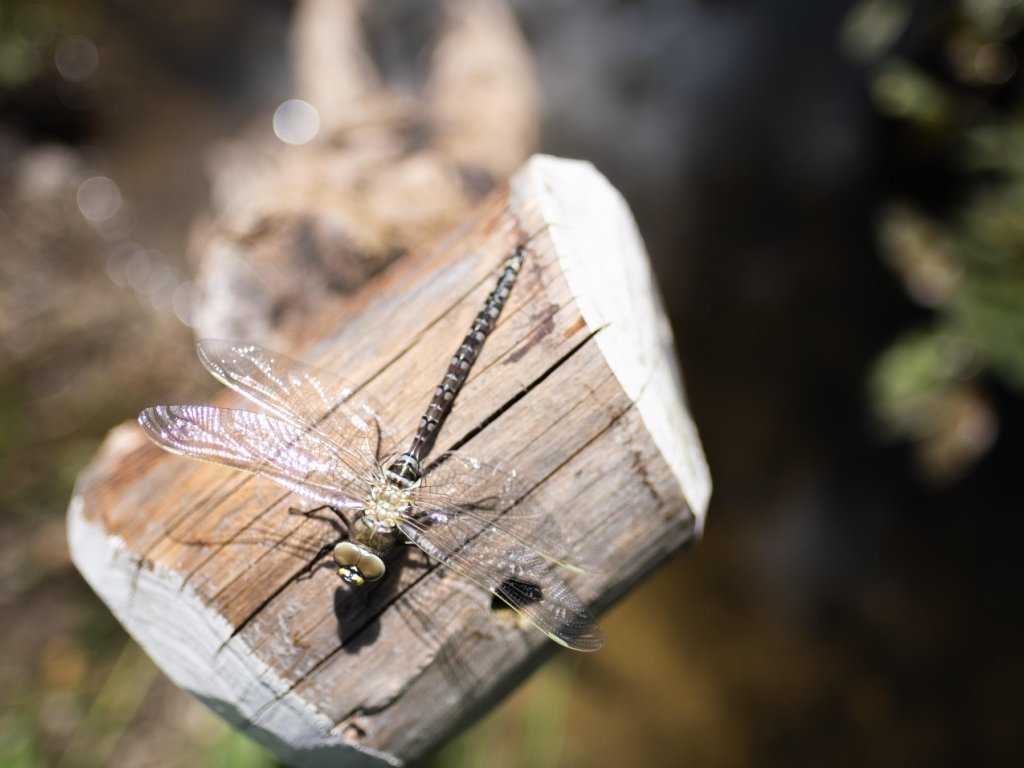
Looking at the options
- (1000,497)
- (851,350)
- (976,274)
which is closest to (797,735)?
(1000,497)

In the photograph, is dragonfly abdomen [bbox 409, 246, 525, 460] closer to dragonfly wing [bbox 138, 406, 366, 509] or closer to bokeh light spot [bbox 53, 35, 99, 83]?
dragonfly wing [bbox 138, 406, 366, 509]

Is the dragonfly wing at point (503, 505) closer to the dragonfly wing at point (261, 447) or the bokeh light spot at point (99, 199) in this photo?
the dragonfly wing at point (261, 447)

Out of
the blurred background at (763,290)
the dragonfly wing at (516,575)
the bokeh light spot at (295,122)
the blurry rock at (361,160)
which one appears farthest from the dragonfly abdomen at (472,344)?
the bokeh light spot at (295,122)

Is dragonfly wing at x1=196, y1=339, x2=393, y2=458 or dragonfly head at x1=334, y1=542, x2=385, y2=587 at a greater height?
dragonfly wing at x1=196, y1=339, x2=393, y2=458

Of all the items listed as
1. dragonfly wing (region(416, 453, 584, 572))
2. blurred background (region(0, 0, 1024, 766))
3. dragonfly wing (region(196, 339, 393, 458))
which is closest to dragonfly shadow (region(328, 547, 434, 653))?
dragonfly wing (region(416, 453, 584, 572))

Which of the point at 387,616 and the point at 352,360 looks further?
the point at 352,360

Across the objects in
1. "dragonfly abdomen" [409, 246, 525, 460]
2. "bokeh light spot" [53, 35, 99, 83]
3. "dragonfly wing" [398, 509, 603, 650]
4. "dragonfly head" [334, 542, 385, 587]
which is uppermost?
"bokeh light spot" [53, 35, 99, 83]

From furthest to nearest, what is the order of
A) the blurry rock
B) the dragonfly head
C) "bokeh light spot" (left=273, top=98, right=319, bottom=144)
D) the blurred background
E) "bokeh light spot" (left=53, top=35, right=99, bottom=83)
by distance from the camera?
"bokeh light spot" (left=273, top=98, right=319, bottom=144) < "bokeh light spot" (left=53, top=35, right=99, bottom=83) < the blurred background < the blurry rock < the dragonfly head

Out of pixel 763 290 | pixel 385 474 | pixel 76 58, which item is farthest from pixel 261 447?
pixel 76 58

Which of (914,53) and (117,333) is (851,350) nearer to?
(914,53)
